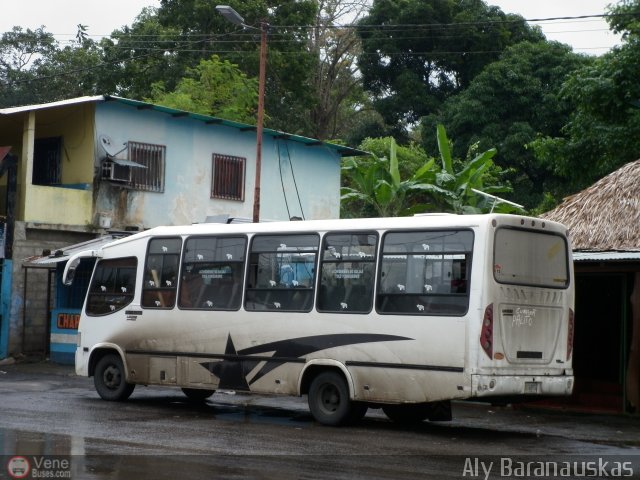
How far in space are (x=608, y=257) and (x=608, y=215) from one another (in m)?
3.21

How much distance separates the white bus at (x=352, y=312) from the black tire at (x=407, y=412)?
0.10 feet

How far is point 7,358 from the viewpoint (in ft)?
83.5

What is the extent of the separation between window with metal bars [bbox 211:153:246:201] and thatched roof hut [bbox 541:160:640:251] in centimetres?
1174

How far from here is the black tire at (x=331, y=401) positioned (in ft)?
45.7

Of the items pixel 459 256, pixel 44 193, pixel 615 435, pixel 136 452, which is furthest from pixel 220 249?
pixel 44 193

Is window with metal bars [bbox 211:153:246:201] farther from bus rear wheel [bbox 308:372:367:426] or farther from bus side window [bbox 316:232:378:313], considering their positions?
bus rear wheel [bbox 308:372:367:426]

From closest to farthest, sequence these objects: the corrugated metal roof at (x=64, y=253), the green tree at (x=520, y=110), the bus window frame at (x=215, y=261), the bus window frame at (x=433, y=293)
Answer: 1. the bus window frame at (x=433, y=293)
2. the bus window frame at (x=215, y=261)
3. the corrugated metal roof at (x=64, y=253)
4. the green tree at (x=520, y=110)

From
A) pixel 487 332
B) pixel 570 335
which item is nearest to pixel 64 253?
pixel 570 335

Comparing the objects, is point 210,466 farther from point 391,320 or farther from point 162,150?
point 162,150

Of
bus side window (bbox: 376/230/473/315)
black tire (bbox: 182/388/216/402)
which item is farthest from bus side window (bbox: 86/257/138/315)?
bus side window (bbox: 376/230/473/315)

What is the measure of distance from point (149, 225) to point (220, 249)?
12510 mm

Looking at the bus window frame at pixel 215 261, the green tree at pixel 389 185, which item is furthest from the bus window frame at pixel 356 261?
the green tree at pixel 389 185

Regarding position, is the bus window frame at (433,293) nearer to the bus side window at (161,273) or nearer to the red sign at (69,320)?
the bus side window at (161,273)

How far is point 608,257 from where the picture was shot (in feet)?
52.7
